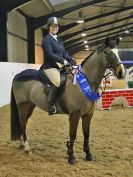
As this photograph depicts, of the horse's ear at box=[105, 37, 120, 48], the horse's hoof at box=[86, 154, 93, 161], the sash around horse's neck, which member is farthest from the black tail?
the horse's ear at box=[105, 37, 120, 48]

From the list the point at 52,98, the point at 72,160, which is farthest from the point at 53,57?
the point at 72,160

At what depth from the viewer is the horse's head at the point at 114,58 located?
4410mm

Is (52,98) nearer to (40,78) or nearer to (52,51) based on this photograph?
(40,78)

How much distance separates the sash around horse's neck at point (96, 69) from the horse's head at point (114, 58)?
0.30 feet

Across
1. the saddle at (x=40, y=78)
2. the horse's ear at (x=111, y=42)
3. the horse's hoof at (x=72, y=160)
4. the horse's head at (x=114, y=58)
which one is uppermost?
the horse's ear at (x=111, y=42)

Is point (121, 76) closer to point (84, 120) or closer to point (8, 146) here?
point (84, 120)

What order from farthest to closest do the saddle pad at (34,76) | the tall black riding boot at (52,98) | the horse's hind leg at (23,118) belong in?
1. the horse's hind leg at (23,118)
2. the saddle pad at (34,76)
3. the tall black riding boot at (52,98)

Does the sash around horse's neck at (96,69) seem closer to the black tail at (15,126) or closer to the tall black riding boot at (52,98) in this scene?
the tall black riding boot at (52,98)

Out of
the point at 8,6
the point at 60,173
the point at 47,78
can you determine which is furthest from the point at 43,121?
the point at 8,6

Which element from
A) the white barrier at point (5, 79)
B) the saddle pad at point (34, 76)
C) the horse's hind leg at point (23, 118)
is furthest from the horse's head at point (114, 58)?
the white barrier at point (5, 79)

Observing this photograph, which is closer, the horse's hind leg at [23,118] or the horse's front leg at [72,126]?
the horse's front leg at [72,126]

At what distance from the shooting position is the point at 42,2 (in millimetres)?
14328

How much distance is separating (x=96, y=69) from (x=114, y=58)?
0.30m

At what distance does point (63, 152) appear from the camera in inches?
205
